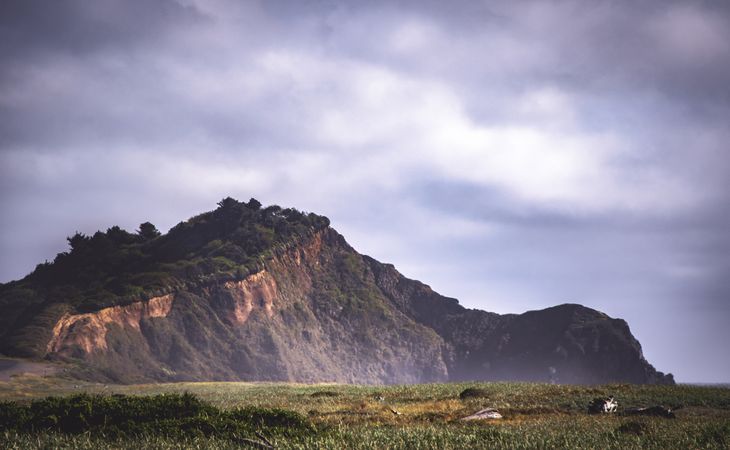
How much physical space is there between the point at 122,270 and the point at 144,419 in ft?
514

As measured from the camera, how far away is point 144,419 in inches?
848

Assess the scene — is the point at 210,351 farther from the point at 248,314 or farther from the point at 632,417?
the point at 632,417

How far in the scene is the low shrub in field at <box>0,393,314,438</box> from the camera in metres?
19.7

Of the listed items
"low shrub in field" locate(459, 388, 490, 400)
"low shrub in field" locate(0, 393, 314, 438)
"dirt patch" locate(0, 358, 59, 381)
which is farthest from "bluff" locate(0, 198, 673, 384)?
"low shrub in field" locate(0, 393, 314, 438)

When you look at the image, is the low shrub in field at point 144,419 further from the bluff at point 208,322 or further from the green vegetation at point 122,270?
the green vegetation at point 122,270

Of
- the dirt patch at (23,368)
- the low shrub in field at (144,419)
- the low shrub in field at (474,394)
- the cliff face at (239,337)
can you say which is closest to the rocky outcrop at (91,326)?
the cliff face at (239,337)

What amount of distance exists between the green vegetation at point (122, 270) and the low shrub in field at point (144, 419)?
104409mm

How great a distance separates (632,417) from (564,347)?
590 feet

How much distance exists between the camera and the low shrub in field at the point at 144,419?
19688mm

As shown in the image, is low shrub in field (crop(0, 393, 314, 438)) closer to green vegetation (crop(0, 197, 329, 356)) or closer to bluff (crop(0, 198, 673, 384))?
bluff (crop(0, 198, 673, 384))

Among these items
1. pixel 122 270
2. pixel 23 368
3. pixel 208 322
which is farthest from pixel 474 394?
pixel 122 270

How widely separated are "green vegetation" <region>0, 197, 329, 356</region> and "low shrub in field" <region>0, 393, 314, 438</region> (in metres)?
104

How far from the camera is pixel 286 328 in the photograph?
172625mm

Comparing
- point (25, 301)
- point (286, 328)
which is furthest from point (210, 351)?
point (25, 301)
